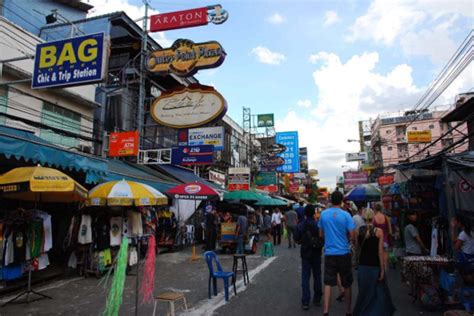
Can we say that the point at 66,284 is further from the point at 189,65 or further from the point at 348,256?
the point at 189,65

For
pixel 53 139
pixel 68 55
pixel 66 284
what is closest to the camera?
pixel 66 284

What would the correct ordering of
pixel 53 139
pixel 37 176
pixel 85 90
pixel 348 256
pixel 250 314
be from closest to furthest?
pixel 348 256
pixel 250 314
pixel 37 176
pixel 53 139
pixel 85 90

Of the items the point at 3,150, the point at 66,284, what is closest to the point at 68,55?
the point at 3,150

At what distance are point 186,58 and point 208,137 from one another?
11.8 ft

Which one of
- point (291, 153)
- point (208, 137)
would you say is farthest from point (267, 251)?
point (291, 153)

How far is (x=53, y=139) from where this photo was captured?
13898 millimetres

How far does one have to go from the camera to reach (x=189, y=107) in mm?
12602

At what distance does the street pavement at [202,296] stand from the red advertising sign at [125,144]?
5.60 m

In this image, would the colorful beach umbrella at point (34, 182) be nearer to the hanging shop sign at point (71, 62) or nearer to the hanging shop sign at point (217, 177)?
the hanging shop sign at point (71, 62)

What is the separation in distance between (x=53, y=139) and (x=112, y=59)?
8.65m

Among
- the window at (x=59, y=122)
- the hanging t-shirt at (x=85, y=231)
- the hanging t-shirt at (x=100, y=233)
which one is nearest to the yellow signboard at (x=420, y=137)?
the window at (x=59, y=122)

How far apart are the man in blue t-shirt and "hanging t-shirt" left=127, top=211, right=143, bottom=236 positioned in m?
6.57

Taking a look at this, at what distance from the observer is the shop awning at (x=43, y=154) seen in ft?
22.9

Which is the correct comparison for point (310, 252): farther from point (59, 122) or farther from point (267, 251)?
point (59, 122)
